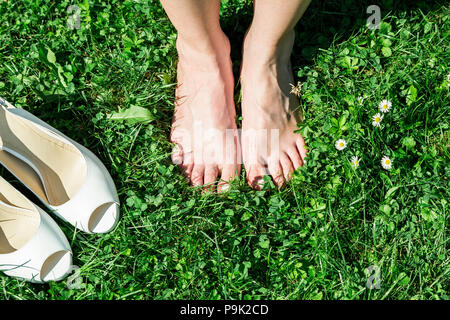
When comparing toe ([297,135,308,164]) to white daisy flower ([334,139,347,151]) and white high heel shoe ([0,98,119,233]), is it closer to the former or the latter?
white daisy flower ([334,139,347,151])

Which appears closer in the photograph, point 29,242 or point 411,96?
point 29,242

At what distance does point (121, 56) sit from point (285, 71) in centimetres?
86

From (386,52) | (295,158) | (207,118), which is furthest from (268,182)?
(386,52)

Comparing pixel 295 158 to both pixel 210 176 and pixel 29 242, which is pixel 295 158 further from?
pixel 29 242

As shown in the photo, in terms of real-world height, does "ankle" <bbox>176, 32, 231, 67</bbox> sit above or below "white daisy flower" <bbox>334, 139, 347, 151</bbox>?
above

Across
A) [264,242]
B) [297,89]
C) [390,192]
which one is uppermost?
[297,89]

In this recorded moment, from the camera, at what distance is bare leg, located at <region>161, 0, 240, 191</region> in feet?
6.96

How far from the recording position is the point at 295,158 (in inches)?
85.4

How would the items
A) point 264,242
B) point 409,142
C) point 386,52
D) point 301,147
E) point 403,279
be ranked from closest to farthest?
point 403,279, point 264,242, point 409,142, point 301,147, point 386,52

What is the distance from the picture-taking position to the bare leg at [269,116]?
2092mm

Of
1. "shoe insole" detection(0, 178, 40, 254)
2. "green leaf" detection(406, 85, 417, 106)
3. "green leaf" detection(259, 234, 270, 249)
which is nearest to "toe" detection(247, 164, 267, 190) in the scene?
"green leaf" detection(259, 234, 270, 249)

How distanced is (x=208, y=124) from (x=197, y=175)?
25cm

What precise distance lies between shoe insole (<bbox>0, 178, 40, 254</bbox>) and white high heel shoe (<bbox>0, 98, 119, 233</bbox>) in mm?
67

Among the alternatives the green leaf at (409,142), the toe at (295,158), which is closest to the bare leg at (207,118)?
the toe at (295,158)
